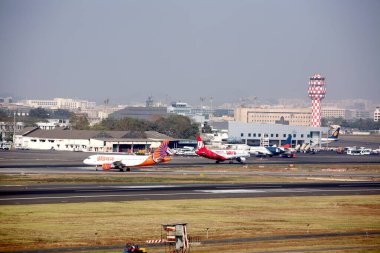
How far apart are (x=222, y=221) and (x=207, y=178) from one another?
151 feet

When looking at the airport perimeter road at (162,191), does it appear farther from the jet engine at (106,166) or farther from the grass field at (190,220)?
the jet engine at (106,166)

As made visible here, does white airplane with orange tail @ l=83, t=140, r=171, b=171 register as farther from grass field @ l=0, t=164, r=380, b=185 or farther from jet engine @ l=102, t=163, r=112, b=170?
grass field @ l=0, t=164, r=380, b=185

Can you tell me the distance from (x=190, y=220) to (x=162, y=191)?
2375 centimetres

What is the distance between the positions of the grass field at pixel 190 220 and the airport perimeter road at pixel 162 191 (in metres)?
4.44

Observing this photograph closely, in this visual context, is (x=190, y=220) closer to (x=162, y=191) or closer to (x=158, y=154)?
(x=162, y=191)

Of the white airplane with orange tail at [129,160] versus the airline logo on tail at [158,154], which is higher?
the airline logo on tail at [158,154]

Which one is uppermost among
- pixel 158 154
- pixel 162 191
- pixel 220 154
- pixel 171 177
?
pixel 158 154

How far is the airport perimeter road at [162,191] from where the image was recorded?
75.6m

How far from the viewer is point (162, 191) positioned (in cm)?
8556

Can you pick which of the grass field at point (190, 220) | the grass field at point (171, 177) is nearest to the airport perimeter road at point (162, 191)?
the grass field at point (190, 220)

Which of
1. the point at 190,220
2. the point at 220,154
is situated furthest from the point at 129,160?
the point at 190,220

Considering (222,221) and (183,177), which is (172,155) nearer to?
(183,177)

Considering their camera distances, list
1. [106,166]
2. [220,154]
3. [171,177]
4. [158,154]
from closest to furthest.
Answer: [171,177], [106,166], [158,154], [220,154]

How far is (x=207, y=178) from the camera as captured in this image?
10800 cm
